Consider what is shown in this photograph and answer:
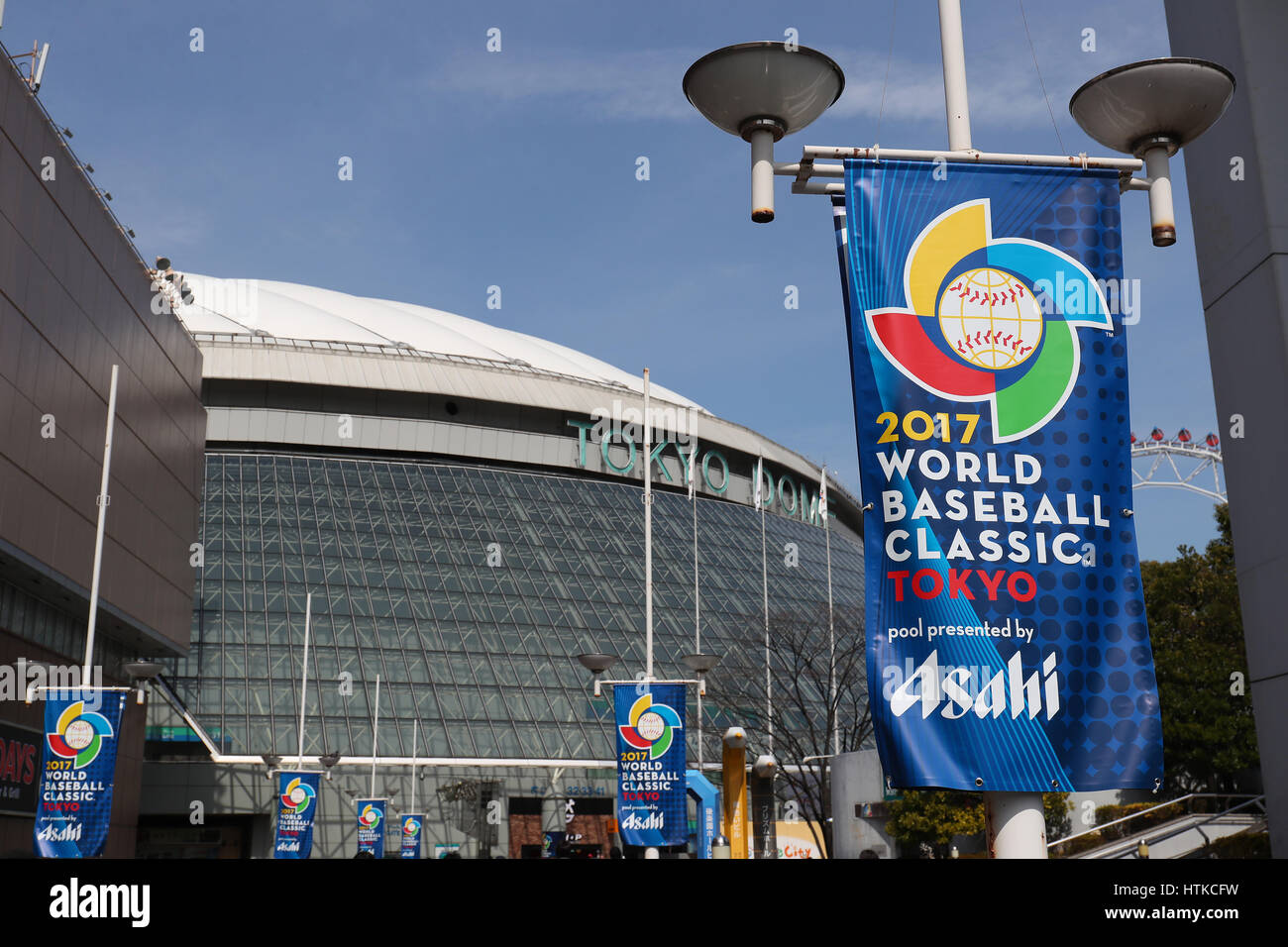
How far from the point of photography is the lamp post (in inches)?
294

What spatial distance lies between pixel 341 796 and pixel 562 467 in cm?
2419

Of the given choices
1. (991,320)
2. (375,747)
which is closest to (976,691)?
(991,320)

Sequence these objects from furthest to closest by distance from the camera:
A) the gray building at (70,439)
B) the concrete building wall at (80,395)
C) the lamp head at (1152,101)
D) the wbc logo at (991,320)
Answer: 1. the gray building at (70,439)
2. the concrete building wall at (80,395)
3. the lamp head at (1152,101)
4. the wbc logo at (991,320)

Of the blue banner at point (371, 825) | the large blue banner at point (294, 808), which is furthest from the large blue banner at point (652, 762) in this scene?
the blue banner at point (371, 825)

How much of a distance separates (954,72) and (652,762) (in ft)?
52.4

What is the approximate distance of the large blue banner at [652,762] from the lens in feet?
71.5

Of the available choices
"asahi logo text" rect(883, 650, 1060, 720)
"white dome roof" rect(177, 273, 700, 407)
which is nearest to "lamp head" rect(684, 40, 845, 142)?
"asahi logo text" rect(883, 650, 1060, 720)

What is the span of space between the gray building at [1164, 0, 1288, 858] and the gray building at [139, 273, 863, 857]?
36.0 metres

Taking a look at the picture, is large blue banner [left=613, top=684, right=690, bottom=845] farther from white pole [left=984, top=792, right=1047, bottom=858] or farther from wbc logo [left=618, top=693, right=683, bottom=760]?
white pole [left=984, top=792, right=1047, bottom=858]

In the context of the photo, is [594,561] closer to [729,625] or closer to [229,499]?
[729,625]

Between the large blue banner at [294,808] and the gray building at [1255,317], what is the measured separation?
1169 inches

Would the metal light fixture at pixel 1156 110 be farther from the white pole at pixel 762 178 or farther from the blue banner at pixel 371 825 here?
the blue banner at pixel 371 825

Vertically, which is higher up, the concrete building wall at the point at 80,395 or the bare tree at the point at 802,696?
the concrete building wall at the point at 80,395

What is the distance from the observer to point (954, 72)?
8328 mm
